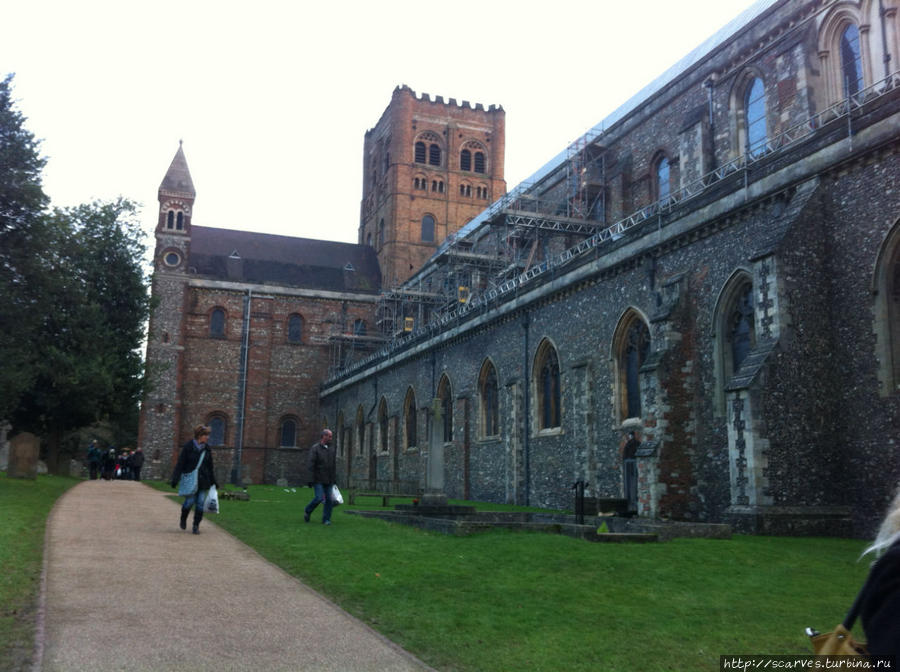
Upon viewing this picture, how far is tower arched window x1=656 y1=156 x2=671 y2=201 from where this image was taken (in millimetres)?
29344

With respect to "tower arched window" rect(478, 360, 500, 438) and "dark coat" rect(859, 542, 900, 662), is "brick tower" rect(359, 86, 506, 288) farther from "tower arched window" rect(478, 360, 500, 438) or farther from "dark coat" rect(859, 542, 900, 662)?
"dark coat" rect(859, 542, 900, 662)

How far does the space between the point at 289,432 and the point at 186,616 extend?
5074 cm

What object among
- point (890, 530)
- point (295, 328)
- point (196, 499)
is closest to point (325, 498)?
point (196, 499)

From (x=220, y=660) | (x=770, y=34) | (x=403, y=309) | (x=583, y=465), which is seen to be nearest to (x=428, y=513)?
(x=583, y=465)

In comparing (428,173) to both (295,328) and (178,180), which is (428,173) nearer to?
(295,328)

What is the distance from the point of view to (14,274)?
2247 cm

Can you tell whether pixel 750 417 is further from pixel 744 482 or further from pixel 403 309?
pixel 403 309

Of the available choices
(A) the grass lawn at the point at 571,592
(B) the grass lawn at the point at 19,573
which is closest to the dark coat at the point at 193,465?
(A) the grass lawn at the point at 571,592

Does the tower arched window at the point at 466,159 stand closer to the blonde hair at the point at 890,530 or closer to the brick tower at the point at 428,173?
the brick tower at the point at 428,173

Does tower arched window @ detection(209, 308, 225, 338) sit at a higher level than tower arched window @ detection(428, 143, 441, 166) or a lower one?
lower

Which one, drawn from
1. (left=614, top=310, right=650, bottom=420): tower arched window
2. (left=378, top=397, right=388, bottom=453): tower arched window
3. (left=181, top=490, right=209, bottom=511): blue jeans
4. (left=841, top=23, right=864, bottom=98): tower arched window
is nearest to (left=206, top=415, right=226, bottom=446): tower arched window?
(left=378, top=397, right=388, bottom=453): tower arched window

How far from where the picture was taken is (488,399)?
3111 centimetres

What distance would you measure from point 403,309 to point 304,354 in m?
8.08

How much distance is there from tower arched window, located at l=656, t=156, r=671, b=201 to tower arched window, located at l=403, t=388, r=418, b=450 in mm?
15217
